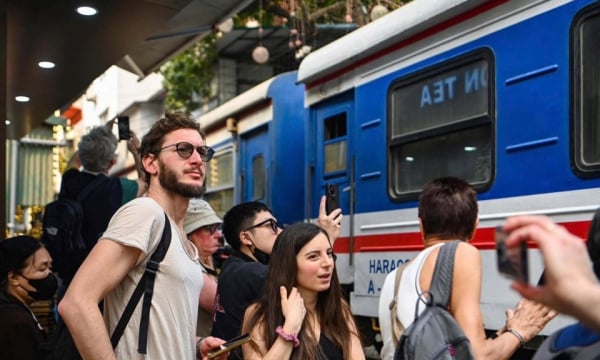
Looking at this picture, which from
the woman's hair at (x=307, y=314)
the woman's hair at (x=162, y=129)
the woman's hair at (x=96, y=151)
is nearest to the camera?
the woman's hair at (x=162, y=129)

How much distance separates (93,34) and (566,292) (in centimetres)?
730

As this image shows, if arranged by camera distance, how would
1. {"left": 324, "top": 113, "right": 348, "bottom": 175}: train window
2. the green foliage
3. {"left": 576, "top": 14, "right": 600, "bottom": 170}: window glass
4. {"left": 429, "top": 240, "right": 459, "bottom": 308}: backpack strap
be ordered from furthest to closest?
1. the green foliage
2. {"left": 324, "top": 113, "right": 348, "bottom": 175}: train window
3. {"left": 576, "top": 14, "right": 600, "bottom": 170}: window glass
4. {"left": 429, "top": 240, "right": 459, "bottom": 308}: backpack strap

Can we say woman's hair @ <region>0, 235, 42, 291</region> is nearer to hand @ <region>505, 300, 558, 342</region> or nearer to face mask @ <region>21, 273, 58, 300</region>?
face mask @ <region>21, 273, 58, 300</region>

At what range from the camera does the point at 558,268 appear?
166 centimetres

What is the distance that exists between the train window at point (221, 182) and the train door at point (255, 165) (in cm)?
54

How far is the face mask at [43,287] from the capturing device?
5402 millimetres

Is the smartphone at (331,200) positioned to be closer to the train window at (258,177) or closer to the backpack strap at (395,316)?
the backpack strap at (395,316)

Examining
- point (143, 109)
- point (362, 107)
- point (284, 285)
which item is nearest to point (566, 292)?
point (284, 285)

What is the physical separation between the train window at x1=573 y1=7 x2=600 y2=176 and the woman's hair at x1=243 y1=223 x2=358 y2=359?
2.09 meters

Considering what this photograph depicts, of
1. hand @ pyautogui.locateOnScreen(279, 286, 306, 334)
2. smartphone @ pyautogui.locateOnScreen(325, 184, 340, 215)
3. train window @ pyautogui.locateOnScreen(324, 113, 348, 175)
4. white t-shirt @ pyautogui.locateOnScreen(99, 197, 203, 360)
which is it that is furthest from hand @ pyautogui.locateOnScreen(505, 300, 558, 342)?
train window @ pyautogui.locateOnScreen(324, 113, 348, 175)

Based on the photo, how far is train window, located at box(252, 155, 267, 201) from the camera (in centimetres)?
1172

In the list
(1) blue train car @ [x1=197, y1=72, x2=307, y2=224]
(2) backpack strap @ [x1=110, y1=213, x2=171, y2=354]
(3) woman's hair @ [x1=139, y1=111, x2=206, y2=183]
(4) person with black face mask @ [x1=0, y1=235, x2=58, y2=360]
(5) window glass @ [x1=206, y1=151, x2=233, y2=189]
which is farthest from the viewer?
(5) window glass @ [x1=206, y1=151, x2=233, y2=189]

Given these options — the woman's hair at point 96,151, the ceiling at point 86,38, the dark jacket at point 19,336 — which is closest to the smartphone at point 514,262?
the dark jacket at point 19,336

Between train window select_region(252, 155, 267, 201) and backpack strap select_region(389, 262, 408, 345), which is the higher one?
train window select_region(252, 155, 267, 201)
